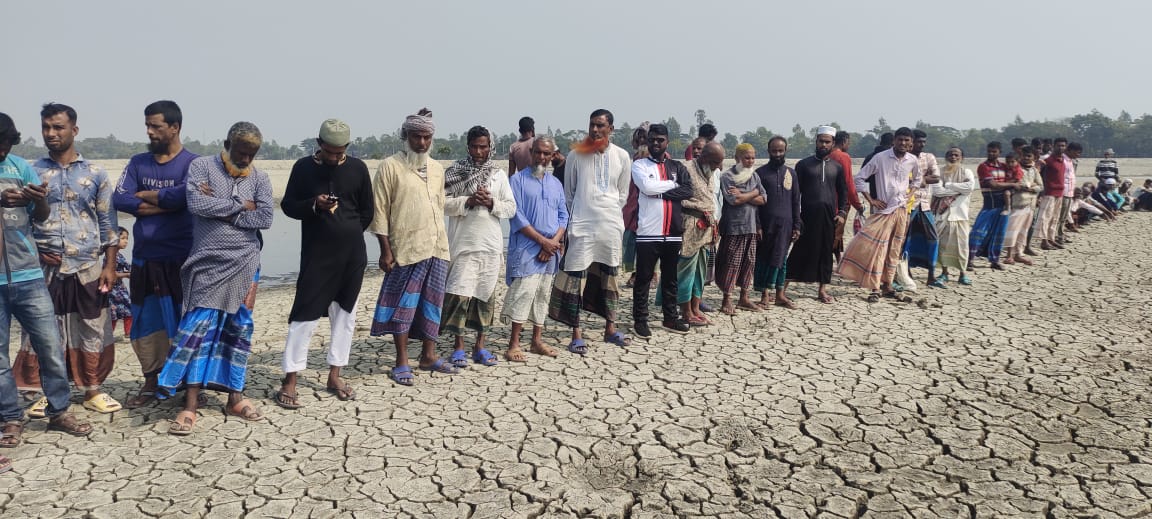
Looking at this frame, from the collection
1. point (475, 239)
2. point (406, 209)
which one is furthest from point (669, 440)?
point (406, 209)

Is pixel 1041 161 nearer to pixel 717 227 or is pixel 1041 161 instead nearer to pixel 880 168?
pixel 880 168

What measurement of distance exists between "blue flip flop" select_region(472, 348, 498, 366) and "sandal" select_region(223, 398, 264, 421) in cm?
152

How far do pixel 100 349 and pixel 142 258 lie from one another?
59cm

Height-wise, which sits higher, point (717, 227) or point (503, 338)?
point (717, 227)

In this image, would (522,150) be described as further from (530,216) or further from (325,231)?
(325,231)

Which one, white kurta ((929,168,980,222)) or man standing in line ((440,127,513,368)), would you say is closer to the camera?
man standing in line ((440,127,513,368))

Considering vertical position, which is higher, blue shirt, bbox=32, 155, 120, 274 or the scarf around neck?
the scarf around neck

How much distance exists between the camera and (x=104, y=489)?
3191mm

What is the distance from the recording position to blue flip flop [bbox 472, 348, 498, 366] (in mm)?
5031

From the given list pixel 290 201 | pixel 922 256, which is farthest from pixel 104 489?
pixel 922 256

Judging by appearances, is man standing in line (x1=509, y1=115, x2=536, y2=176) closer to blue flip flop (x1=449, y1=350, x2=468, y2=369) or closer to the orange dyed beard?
the orange dyed beard

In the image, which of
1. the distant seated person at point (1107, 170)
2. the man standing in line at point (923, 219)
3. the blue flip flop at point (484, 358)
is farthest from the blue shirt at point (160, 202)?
the distant seated person at point (1107, 170)

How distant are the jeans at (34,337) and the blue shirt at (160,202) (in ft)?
1.63

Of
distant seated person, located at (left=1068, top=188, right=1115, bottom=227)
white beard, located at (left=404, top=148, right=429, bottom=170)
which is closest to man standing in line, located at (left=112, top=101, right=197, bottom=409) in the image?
white beard, located at (left=404, top=148, right=429, bottom=170)
